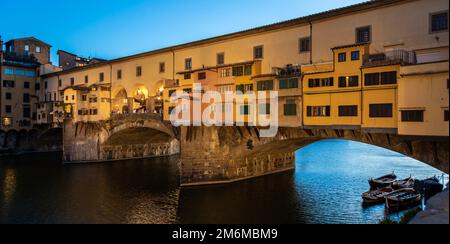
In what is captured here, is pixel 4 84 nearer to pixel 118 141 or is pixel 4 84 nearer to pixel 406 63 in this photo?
pixel 118 141

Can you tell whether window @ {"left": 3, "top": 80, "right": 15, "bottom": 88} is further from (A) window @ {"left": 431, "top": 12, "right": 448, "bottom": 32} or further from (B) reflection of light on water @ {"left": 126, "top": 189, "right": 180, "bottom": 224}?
(A) window @ {"left": 431, "top": 12, "right": 448, "bottom": 32}

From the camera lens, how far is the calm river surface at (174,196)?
25375 mm

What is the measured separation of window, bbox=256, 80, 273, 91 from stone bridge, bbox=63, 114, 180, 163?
68.7 feet

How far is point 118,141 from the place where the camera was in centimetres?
5412

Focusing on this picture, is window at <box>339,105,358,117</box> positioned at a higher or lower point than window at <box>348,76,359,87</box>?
lower

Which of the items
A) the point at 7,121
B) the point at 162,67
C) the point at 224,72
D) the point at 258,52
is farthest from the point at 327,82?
the point at 7,121

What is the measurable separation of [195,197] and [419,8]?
77.7 ft

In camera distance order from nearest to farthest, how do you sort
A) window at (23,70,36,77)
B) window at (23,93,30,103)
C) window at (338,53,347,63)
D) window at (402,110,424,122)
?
window at (402,110,424,122), window at (338,53,347,63), window at (23,93,30,103), window at (23,70,36,77)

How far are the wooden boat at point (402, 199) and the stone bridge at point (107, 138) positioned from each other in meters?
30.6

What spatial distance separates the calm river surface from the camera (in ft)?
83.3

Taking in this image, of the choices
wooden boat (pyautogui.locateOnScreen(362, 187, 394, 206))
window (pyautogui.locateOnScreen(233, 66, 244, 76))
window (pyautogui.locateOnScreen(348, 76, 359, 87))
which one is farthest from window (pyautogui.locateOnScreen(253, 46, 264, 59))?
wooden boat (pyautogui.locateOnScreen(362, 187, 394, 206))

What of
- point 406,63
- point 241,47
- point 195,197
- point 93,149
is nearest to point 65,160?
point 93,149

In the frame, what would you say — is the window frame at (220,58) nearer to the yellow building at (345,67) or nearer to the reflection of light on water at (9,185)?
the yellow building at (345,67)

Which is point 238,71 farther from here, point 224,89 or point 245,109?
point 245,109
